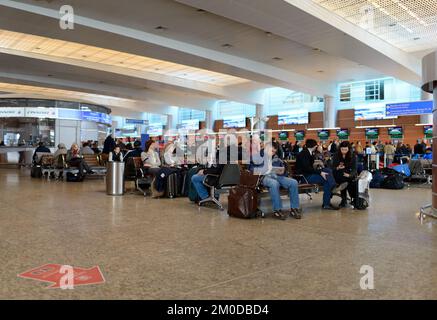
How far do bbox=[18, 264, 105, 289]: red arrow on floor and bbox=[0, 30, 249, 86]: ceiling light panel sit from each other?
1327 centimetres

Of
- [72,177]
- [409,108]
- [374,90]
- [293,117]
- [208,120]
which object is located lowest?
[72,177]

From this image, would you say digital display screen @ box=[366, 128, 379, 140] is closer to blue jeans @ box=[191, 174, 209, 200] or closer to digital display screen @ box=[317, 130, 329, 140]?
digital display screen @ box=[317, 130, 329, 140]

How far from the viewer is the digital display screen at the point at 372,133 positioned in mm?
20878

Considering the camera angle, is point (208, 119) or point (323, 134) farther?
point (208, 119)

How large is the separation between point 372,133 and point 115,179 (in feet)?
53.9

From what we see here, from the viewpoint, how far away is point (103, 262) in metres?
3.36

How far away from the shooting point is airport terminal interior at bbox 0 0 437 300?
10.3ft

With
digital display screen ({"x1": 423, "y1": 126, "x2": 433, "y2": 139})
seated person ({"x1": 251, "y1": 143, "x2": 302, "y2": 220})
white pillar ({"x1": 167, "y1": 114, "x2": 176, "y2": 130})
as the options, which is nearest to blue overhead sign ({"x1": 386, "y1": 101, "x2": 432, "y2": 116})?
digital display screen ({"x1": 423, "y1": 126, "x2": 433, "y2": 139})

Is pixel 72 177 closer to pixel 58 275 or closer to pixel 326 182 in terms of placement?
pixel 326 182

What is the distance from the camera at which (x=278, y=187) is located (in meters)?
5.87

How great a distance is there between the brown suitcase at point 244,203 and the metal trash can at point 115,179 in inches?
139

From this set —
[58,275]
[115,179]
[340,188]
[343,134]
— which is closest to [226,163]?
[340,188]

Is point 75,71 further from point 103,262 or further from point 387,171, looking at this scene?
point 103,262
